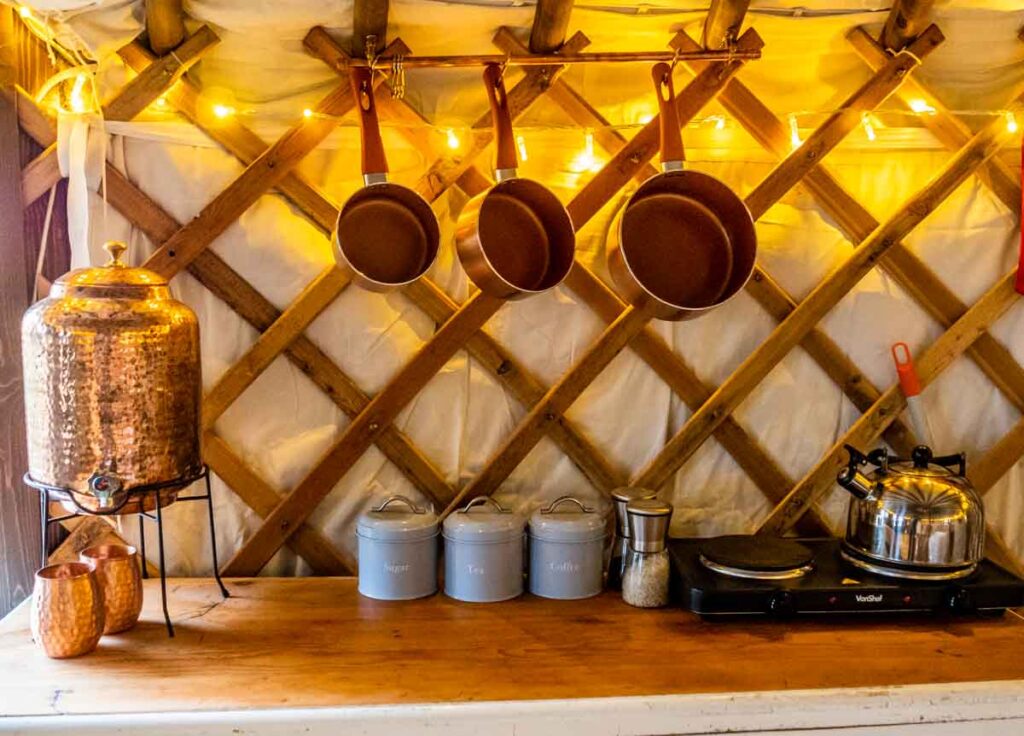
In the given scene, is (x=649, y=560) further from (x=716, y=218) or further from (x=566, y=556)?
(x=716, y=218)

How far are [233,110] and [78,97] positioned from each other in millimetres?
226

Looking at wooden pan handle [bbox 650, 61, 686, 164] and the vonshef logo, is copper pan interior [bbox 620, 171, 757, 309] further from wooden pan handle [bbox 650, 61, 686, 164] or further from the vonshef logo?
the vonshef logo

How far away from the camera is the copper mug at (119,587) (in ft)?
3.89

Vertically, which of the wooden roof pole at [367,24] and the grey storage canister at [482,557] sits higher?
the wooden roof pole at [367,24]

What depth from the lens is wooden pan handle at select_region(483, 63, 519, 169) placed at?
129 centimetres

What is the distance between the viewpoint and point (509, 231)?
1379mm

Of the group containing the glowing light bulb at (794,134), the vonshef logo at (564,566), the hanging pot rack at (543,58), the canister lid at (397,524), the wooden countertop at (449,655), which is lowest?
the wooden countertop at (449,655)

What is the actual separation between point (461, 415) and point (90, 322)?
2.00 ft

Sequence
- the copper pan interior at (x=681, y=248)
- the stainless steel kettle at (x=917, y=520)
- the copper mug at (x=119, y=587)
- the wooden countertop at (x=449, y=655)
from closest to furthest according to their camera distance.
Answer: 1. the wooden countertop at (x=449, y=655)
2. the copper mug at (x=119, y=587)
3. the stainless steel kettle at (x=917, y=520)
4. the copper pan interior at (x=681, y=248)

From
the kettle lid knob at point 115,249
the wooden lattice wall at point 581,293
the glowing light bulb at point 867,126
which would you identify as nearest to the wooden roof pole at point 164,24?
the wooden lattice wall at point 581,293

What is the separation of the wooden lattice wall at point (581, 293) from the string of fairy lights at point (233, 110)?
19 millimetres

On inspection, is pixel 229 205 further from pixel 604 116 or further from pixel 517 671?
pixel 517 671

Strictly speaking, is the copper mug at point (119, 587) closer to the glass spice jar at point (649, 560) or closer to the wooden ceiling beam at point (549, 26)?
the glass spice jar at point (649, 560)

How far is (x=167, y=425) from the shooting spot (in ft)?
3.69
